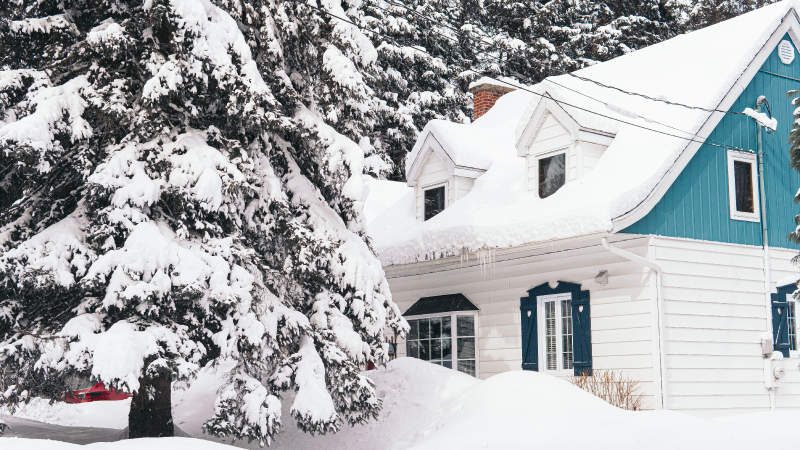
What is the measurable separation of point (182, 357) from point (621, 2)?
96.5ft

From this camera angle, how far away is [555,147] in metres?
14.7

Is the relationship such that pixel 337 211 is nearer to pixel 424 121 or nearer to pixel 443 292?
pixel 443 292

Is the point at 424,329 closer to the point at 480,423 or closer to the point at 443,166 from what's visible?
the point at 443,166

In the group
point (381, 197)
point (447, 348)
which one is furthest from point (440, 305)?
point (381, 197)

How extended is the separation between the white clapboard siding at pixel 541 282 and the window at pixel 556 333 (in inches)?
16.6

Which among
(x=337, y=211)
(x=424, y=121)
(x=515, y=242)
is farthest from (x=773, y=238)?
(x=424, y=121)

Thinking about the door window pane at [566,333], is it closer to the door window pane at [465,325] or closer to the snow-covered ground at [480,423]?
the snow-covered ground at [480,423]

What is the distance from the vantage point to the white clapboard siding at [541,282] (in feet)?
40.9

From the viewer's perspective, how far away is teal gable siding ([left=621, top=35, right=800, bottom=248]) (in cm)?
1293

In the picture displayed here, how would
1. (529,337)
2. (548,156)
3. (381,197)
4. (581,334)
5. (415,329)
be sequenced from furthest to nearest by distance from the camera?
(381,197), (415,329), (548,156), (529,337), (581,334)

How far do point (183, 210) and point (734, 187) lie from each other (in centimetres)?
951

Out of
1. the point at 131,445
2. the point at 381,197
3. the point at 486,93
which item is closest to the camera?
the point at 131,445

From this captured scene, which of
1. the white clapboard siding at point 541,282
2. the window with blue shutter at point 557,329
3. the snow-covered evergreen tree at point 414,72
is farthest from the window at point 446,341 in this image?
the snow-covered evergreen tree at point 414,72

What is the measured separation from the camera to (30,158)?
9.22 meters
